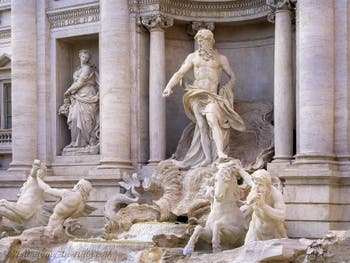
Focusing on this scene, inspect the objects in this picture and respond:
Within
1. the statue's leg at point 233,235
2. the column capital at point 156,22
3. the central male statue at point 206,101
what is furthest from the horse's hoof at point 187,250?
the column capital at point 156,22

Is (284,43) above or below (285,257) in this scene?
above

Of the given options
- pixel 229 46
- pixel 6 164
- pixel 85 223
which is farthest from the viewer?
pixel 6 164

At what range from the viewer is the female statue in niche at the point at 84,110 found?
20.9 m

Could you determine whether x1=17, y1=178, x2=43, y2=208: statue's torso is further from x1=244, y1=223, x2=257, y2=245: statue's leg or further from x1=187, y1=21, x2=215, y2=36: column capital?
x1=244, y1=223, x2=257, y2=245: statue's leg

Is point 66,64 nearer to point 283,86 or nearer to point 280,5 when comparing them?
point 280,5

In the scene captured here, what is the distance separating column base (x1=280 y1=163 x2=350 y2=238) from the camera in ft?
52.7

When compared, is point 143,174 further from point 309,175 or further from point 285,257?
point 285,257

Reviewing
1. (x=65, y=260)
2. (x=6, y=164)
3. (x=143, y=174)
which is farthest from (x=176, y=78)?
(x=6, y=164)

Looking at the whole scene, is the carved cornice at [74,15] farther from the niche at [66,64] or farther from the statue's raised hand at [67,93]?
the statue's raised hand at [67,93]

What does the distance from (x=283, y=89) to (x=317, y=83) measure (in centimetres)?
127

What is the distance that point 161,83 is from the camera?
19.7m

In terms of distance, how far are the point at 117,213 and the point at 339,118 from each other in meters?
5.33

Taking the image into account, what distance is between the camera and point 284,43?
1791cm

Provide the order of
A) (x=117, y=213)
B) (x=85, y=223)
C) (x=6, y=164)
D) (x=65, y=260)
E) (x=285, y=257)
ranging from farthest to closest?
(x=6, y=164)
(x=85, y=223)
(x=117, y=213)
(x=65, y=260)
(x=285, y=257)
